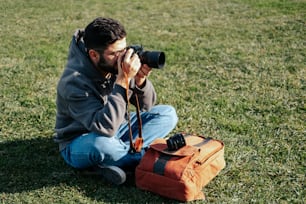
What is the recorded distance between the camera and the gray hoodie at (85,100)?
3352mm

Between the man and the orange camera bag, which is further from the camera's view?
the man

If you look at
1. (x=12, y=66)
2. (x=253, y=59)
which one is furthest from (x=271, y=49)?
(x=12, y=66)

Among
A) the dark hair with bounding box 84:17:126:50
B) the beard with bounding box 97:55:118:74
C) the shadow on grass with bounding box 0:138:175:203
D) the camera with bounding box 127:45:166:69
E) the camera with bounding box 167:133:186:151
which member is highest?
the dark hair with bounding box 84:17:126:50

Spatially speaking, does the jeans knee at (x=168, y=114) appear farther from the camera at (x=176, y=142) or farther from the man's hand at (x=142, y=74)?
the camera at (x=176, y=142)

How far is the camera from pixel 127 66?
3326 millimetres

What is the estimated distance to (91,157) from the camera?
350cm

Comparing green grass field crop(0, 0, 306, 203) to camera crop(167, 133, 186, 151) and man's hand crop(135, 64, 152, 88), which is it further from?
man's hand crop(135, 64, 152, 88)

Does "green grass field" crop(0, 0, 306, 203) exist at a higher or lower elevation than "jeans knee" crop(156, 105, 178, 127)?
lower

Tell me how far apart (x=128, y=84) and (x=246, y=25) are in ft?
16.1

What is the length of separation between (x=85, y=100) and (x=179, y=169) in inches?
31.9

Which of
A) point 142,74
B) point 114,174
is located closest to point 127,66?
point 142,74

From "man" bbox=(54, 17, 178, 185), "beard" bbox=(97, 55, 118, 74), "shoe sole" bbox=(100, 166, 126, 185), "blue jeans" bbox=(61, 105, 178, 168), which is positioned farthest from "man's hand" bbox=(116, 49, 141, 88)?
"shoe sole" bbox=(100, 166, 126, 185)

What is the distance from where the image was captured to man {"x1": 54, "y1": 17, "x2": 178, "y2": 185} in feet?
11.0

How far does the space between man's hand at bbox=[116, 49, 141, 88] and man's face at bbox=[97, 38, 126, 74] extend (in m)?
0.07
